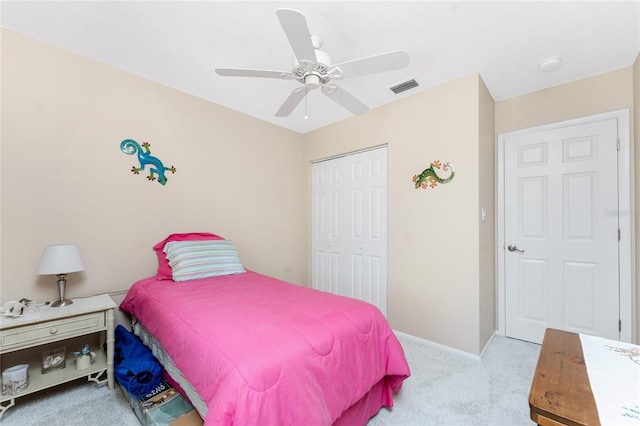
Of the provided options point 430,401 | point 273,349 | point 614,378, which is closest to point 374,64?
point 273,349

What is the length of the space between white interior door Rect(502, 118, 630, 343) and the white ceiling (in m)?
0.63

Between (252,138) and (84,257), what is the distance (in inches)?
80.7

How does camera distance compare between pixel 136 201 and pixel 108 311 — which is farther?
pixel 136 201

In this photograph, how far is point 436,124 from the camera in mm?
2639

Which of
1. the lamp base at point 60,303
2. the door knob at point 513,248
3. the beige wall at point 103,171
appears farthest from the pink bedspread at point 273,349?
the door knob at point 513,248

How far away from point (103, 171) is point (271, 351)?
220cm

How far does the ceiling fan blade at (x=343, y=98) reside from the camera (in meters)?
1.84

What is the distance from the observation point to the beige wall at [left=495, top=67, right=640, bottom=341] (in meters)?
2.30

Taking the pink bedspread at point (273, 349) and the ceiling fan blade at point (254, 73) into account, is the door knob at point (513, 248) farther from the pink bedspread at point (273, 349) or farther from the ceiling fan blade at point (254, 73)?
the ceiling fan blade at point (254, 73)

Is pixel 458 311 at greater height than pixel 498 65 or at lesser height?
lesser

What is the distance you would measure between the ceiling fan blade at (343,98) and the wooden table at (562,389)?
5.78 feet

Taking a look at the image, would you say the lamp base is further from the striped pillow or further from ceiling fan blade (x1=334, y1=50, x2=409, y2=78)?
ceiling fan blade (x1=334, y1=50, x2=409, y2=78)

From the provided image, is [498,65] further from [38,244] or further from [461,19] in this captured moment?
[38,244]

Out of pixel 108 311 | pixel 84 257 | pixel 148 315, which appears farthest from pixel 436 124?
pixel 84 257
